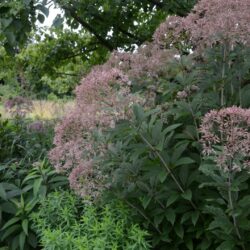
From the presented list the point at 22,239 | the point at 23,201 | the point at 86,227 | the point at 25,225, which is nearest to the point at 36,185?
the point at 23,201

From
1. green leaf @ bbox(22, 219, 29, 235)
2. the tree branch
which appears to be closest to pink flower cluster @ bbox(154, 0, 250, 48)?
green leaf @ bbox(22, 219, 29, 235)

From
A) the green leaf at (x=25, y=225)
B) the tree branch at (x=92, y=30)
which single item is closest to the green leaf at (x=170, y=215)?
the green leaf at (x=25, y=225)

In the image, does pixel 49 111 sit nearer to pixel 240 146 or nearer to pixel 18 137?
pixel 18 137

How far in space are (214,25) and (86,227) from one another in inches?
59.6

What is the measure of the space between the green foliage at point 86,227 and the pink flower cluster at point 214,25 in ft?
4.03

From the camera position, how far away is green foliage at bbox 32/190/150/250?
10.2ft

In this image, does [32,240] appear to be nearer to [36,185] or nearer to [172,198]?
[36,185]

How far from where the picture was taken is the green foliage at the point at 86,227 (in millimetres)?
3100

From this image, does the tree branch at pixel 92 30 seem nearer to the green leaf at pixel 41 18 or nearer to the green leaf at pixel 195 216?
the green leaf at pixel 41 18

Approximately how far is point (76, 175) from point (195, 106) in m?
0.89

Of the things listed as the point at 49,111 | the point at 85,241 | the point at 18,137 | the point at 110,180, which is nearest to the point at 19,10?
the point at 18,137

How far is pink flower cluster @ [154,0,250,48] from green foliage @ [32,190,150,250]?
123cm

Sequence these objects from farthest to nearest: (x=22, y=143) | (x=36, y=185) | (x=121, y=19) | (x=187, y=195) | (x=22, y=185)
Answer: (x=121, y=19)
(x=22, y=143)
(x=22, y=185)
(x=36, y=185)
(x=187, y=195)

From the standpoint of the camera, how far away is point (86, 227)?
3.31 metres
